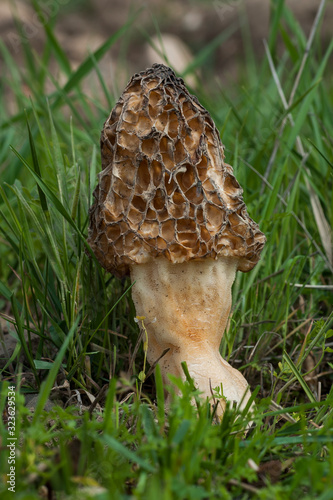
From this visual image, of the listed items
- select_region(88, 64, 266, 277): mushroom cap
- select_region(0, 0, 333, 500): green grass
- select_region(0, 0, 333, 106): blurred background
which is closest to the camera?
select_region(0, 0, 333, 500): green grass

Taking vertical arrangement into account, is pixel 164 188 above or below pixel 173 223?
above

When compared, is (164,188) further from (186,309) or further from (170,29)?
(170,29)

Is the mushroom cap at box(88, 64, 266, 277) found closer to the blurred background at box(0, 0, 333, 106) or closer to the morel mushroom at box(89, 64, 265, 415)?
the morel mushroom at box(89, 64, 265, 415)

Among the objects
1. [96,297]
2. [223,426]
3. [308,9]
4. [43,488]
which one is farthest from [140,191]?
[308,9]

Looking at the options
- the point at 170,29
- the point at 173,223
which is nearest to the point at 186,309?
the point at 173,223

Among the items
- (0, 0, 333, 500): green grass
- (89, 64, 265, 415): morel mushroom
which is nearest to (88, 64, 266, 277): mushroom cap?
(89, 64, 265, 415): morel mushroom

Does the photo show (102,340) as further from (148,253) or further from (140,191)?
(140,191)

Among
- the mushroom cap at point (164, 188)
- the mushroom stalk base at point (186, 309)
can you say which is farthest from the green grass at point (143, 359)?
the mushroom cap at point (164, 188)
